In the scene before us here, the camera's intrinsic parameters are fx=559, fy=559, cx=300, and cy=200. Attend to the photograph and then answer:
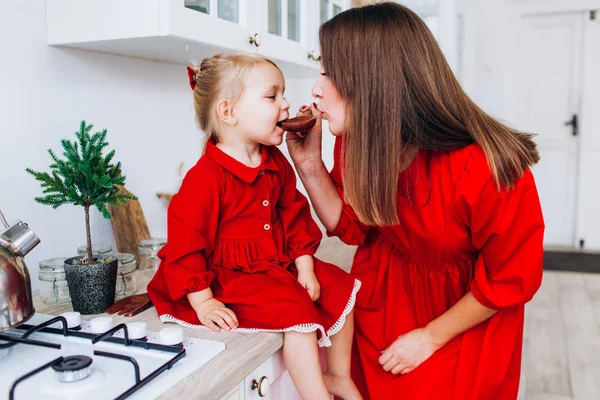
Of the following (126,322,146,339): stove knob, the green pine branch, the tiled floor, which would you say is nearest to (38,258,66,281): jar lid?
the green pine branch

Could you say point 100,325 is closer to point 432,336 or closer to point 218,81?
point 218,81

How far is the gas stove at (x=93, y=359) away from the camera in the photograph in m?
0.80

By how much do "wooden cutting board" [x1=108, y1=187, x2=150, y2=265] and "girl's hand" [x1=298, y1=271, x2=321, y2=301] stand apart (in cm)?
56

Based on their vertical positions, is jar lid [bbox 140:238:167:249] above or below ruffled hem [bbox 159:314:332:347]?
above

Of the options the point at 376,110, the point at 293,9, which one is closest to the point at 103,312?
the point at 376,110

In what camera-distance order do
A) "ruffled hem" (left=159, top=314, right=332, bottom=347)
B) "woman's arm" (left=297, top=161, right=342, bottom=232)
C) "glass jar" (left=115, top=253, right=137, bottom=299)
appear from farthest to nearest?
"woman's arm" (left=297, top=161, right=342, bottom=232)
"glass jar" (left=115, top=253, right=137, bottom=299)
"ruffled hem" (left=159, top=314, right=332, bottom=347)

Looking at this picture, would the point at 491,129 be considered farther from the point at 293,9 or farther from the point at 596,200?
the point at 596,200

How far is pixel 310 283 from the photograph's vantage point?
122 cm

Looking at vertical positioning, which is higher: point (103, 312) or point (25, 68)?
point (25, 68)

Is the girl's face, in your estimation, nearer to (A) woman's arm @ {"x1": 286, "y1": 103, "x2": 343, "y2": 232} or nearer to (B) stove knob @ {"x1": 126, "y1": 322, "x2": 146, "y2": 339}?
(A) woman's arm @ {"x1": 286, "y1": 103, "x2": 343, "y2": 232}

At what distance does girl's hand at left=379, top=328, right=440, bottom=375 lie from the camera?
1250 mm

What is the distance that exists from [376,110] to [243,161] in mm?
325

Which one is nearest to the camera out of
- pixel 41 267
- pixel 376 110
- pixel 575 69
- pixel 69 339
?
pixel 69 339

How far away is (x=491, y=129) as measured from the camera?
1189 mm
